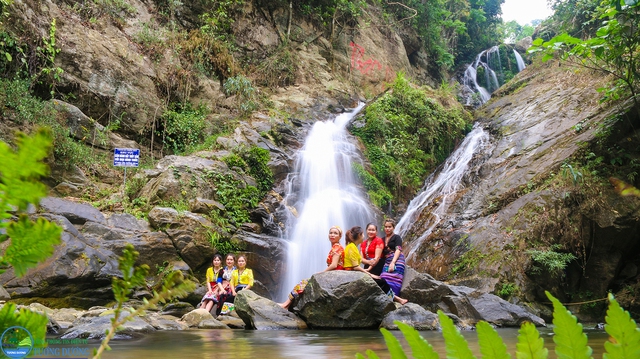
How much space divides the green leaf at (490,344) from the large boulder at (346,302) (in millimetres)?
6084

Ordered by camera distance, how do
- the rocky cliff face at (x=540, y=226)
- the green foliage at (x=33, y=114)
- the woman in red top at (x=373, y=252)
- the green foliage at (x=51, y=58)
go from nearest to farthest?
the woman in red top at (x=373, y=252) → the rocky cliff face at (x=540, y=226) → the green foliage at (x=33, y=114) → the green foliage at (x=51, y=58)

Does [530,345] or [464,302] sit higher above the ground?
[530,345]

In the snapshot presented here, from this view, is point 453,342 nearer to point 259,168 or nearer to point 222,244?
point 222,244

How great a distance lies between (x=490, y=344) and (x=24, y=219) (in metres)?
0.54

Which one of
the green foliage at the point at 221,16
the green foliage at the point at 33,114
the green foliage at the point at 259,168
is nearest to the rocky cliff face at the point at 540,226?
the green foliage at the point at 259,168

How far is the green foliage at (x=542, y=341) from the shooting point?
18.4 inches

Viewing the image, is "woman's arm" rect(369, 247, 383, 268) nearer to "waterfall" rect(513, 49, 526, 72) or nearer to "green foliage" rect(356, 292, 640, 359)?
"green foliage" rect(356, 292, 640, 359)

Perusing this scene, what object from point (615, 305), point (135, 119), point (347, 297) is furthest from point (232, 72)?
point (615, 305)

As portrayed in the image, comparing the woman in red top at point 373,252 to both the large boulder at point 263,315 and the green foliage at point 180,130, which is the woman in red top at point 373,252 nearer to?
the large boulder at point 263,315

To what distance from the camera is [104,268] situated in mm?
7703

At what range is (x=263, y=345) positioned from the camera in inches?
180

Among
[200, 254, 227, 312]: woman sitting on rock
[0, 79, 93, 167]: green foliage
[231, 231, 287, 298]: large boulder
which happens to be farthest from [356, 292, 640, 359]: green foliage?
[0, 79, 93, 167]: green foliage

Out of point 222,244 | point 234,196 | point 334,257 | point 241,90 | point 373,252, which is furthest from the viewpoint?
point 241,90

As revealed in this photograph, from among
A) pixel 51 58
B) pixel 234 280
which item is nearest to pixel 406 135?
pixel 234 280
